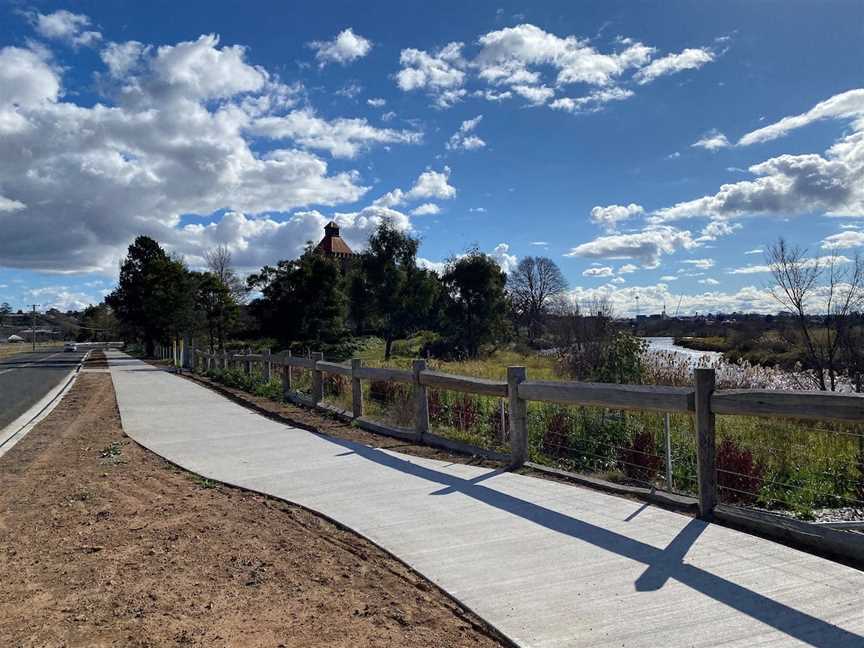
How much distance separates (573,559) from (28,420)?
12713 mm

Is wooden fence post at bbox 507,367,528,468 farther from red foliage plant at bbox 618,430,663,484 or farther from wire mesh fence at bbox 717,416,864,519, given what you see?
wire mesh fence at bbox 717,416,864,519

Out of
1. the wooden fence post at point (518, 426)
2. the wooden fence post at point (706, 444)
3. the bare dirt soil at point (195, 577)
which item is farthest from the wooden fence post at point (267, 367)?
the wooden fence post at point (706, 444)

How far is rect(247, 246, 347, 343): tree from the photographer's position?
1273 inches

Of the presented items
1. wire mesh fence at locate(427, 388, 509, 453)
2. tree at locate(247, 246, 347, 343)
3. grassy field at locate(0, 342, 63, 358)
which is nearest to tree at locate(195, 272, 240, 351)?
tree at locate(247, 246, 347, 343)

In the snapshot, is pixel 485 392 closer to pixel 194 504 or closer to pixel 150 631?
pixel 194 504

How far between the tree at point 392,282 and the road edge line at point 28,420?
19.2m

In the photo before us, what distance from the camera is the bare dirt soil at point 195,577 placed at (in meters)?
3.65

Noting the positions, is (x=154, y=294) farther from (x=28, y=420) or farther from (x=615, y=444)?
(x=615, y=444)

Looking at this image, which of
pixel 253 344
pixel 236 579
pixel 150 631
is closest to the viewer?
pixel 150 631

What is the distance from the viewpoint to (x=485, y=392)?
829 cm

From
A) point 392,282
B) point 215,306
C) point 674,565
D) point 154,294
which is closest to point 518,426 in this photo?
point 674,565

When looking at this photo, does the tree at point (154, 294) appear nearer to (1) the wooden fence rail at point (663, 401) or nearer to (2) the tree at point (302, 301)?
(2) the tree at point (302, 301)

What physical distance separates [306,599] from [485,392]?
451cm

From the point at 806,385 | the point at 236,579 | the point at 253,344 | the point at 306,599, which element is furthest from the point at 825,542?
the point at 253,344
